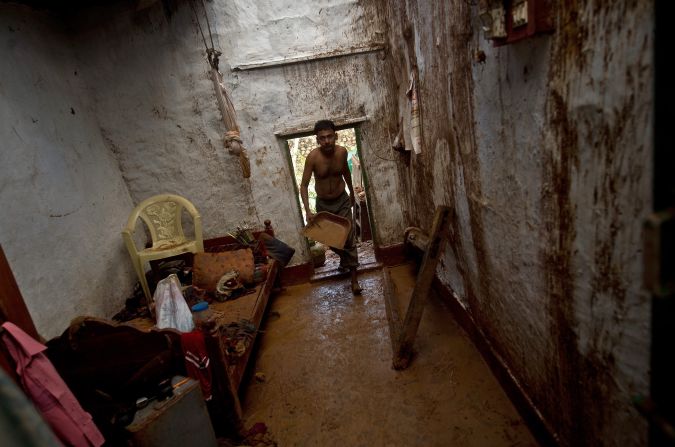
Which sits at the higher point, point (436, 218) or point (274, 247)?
point (436, 218)

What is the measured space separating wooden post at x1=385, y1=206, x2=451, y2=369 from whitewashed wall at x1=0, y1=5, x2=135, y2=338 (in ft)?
11.0

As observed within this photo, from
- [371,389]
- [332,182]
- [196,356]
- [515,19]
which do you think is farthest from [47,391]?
[332,182]

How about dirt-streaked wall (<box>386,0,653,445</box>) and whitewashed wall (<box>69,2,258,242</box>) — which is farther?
whitewashed wall (<box>69,2,258,242</box>)

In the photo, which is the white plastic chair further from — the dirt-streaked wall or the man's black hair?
the dirt-streaked wall

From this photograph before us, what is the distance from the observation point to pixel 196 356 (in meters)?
2.20

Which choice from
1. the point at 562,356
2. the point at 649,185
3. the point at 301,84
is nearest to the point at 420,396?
the point at 562,356

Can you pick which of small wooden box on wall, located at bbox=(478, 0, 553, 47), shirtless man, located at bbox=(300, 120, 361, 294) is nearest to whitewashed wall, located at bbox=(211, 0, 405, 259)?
shirtless man, located at bbox=(300, 120, 361, 294)

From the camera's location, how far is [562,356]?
5.78ft

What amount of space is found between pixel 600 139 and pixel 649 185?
261 millimetres

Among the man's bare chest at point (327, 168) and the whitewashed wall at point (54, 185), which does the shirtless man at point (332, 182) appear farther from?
the whitewashed wall at point (54, 185)

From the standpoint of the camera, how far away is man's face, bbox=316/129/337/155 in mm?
4324

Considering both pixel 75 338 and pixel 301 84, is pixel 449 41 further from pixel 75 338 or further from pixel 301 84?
pixel 75 338

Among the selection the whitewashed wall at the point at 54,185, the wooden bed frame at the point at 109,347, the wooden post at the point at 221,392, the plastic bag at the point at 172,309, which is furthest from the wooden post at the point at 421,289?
the whitewashed wall at the point at 54,185

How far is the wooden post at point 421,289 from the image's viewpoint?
295 cm
